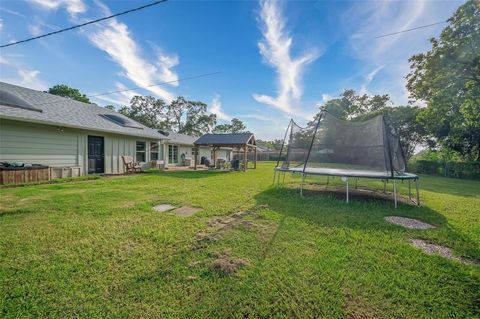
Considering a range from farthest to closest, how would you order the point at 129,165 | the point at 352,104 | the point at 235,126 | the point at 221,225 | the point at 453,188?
the point at 235,126 → the point at 352,104 → the point at 129,165 → the point at 453,188 → the point at 221,225

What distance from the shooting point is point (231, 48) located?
10062 millimetres

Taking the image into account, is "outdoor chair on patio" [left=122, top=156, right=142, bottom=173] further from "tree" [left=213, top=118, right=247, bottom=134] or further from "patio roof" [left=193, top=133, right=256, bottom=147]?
"tree" [left=213, top=118, right=247, bottom=134]

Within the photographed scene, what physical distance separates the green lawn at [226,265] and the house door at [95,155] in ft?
20.9

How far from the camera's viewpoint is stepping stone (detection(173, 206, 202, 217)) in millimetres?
4161

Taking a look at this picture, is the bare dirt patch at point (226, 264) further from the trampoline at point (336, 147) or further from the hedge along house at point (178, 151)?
the hedge along house at point (178, 151)

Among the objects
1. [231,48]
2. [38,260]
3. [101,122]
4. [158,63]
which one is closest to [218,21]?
[231,48]

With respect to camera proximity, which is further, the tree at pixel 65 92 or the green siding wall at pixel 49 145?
the tree at pixel 65 92

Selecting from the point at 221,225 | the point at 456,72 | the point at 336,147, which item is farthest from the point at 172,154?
the point at 456,72

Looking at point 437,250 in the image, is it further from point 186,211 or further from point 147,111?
point 147,111

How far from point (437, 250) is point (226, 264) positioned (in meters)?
2.98

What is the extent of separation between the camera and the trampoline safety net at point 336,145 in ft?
21.4

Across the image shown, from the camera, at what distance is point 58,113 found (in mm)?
9234

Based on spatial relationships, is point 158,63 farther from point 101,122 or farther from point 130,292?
point 130,292

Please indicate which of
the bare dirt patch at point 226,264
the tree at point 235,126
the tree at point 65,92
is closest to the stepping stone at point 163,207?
the bare dirt patch at point 226,264
